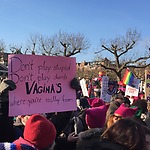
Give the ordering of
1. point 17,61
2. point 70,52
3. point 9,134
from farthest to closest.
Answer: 1. point 70,52
2. point 17,61
3. point 9,134

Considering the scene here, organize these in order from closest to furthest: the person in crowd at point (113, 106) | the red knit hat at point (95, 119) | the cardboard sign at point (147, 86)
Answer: the red knit hat at point (95, 119) < the person in crowd at point (113, 106) < the cardboard sign at point (147, 86)

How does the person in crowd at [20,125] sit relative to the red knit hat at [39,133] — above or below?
below

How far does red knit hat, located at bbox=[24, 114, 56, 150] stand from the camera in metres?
2.03

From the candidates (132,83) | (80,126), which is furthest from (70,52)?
(80,126)

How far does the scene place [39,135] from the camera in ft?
6.68

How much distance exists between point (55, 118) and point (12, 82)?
2.10ft

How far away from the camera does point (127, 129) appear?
192cm

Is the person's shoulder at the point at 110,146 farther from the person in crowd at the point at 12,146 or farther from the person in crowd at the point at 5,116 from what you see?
the person in crowd at the point at 5,116

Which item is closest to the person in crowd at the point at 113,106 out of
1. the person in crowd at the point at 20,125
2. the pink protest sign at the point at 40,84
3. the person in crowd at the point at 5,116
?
the pink protest sign at the point at 40,84

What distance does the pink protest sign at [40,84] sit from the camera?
2.76m

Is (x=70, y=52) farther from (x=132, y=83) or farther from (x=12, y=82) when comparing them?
(x=12, y=82)

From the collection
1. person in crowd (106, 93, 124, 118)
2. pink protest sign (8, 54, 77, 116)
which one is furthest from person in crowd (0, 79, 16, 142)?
person in crowd (106, 93, 124, 118)

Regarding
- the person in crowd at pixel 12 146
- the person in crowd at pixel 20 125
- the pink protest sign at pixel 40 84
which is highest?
the pink protest sign at pixel 40 84

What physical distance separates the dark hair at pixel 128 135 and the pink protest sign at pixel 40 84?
1025 millimetres
